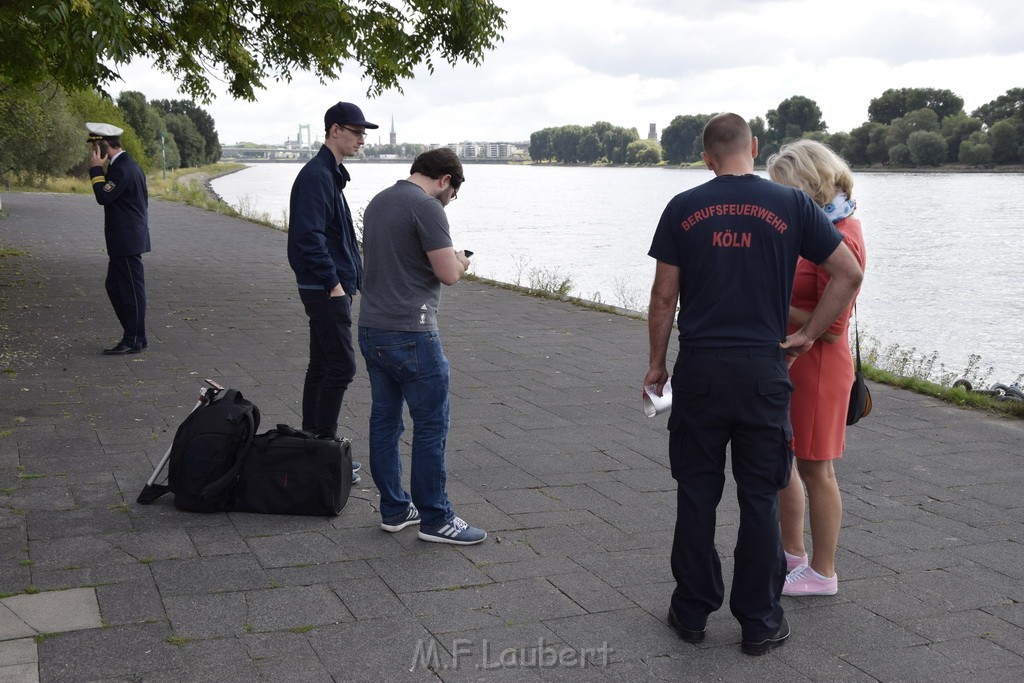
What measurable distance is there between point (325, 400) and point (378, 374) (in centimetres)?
102

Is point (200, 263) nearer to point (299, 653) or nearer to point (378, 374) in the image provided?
point (378, 374)

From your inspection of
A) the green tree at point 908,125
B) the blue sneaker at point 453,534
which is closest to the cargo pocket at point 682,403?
the blue sneaker at point 453,534

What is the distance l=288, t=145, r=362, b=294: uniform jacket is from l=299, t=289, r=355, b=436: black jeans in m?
0.12

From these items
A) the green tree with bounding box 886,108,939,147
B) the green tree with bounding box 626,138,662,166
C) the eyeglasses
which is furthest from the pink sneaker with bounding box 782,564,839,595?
the green tree with bounding box 626,138,662,166

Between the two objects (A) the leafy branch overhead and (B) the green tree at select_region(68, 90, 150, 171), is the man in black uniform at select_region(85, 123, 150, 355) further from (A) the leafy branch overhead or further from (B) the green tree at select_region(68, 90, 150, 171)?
(B) the green tree at select_region(68, 90, 150, 171)

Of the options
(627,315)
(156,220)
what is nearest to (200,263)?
(627,315)

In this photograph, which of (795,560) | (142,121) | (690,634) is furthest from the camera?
(142,121)

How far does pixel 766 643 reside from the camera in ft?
11.5

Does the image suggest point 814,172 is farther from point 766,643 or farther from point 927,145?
point 927,145

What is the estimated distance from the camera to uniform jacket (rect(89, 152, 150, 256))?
8.53 meters

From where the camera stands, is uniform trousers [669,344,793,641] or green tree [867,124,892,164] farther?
green tree [867,124,892,164]

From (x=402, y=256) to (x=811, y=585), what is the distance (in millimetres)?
2102

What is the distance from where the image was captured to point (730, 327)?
133 inches

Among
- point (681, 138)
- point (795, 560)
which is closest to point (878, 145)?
point (681, 138)
